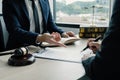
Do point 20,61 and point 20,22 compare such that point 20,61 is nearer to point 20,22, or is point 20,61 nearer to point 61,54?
point 61,54

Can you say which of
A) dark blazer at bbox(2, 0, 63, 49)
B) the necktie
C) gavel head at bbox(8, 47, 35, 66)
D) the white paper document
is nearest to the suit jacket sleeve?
dark blazer at bbox(2, 0, 63, 49)

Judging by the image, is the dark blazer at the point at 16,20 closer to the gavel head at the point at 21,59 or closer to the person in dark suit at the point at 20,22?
the person in dark suit at the point at 20,22

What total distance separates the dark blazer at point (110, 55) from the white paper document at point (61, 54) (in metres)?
0.32

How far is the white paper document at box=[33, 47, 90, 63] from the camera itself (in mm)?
1376

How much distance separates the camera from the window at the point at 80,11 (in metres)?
Result: 2.94

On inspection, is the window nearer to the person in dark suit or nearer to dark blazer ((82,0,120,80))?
the person in dark suit

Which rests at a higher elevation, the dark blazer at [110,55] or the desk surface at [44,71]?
the dark blazer at [110,55]

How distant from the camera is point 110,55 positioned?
3.16 feet

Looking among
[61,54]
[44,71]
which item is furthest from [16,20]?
[44,71]

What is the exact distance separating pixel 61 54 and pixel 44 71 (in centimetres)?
33

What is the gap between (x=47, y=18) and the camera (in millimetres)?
2273

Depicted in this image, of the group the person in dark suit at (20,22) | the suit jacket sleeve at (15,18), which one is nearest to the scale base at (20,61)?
the person in dark suit at (20,22)

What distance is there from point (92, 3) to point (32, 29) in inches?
51.4

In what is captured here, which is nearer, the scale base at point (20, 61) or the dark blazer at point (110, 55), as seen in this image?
the dark blazer at point (110, 55)
